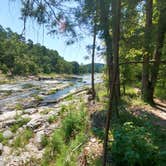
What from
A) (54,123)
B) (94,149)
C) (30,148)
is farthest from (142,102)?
(94,149)

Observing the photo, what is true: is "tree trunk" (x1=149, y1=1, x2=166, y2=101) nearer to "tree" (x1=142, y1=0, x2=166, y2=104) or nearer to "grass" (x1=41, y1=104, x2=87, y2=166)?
"tree" (x1=142, y1=0, x2=166, y2=104)

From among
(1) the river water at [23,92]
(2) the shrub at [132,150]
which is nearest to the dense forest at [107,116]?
(2) the shrub at [132,150]

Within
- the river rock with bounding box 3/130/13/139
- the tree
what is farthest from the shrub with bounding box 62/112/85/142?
the tree

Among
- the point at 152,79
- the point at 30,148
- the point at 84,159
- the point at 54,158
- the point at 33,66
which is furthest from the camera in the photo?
the point at 33,66

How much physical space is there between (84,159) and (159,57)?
7.38m

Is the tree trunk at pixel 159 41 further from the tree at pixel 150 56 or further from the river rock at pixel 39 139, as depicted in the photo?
the river rock at pixel 39 139

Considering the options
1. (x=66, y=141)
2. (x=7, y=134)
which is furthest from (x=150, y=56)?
(x=7, y=134)

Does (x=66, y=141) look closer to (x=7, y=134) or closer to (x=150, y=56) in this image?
(x=7, y=134)

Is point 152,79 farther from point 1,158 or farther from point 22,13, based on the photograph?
point 22,13

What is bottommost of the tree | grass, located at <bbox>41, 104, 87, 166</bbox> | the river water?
the river water

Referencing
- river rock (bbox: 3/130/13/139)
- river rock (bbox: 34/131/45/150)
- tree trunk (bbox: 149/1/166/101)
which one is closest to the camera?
river rock (bbox: 34/131/45/150)

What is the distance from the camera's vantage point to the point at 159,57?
10805mm

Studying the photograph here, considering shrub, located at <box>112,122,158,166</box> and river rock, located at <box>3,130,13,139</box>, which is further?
river rock, located at <box>3,130,13,139</box>

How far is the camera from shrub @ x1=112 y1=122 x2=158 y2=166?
3861mm
